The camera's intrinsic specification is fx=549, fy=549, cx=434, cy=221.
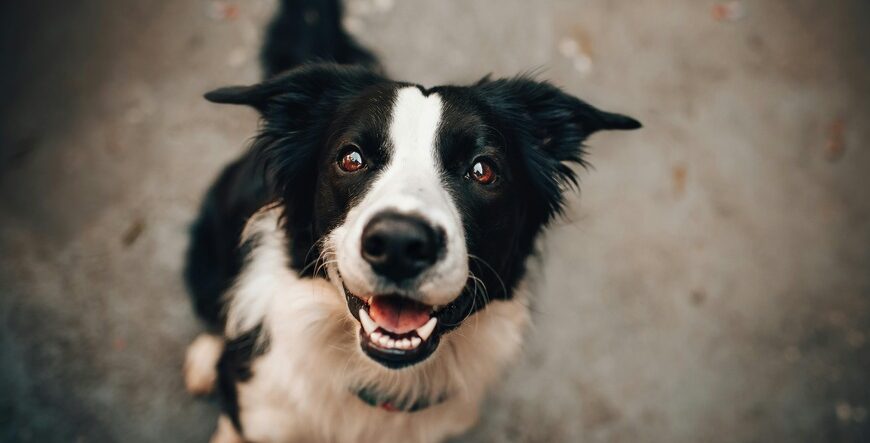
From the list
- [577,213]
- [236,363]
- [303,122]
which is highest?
[303,122]

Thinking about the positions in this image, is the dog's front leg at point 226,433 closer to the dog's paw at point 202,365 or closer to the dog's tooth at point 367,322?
the dog's paw at point 202,365

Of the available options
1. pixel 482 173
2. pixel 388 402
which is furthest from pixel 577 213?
pixel 388 402

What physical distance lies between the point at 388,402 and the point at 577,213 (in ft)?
5.93

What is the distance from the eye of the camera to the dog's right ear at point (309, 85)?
181 centimetres

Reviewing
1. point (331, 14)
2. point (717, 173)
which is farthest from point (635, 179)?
point (331, 14)

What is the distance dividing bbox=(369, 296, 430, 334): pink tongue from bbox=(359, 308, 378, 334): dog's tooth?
1 centimetres

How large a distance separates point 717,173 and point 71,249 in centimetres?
384

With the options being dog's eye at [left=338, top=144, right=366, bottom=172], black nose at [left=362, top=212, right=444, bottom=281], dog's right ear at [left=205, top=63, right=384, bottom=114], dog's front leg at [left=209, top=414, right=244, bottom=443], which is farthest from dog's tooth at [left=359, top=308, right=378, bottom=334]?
dog's front leg at [left=209, top=414, right=244, bottom=443]

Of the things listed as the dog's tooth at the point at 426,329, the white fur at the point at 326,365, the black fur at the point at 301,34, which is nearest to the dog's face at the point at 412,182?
the dog's tooth at the point at 426,329

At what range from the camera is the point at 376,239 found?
1.42 m

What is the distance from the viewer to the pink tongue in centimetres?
164

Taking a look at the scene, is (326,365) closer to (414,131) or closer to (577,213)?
(414,131)

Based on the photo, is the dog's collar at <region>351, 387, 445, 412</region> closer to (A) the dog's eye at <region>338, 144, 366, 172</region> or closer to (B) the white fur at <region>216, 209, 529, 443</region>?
(B) the white fur at <region>216, 209, 529, 443</region>

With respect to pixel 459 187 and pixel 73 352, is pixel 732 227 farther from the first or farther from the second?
pixel 73 352
